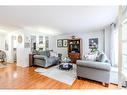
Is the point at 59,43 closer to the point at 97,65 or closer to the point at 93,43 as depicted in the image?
the point at 93,43

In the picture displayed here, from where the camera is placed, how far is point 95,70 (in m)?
2.76

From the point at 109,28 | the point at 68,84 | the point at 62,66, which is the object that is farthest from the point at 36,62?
the point at 109,28

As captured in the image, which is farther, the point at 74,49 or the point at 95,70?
the point at 74,49

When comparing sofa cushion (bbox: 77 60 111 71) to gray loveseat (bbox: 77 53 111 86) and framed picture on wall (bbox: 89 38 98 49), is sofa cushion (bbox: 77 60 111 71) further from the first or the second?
framed picture on wall (bbox: 89 38 98 49)

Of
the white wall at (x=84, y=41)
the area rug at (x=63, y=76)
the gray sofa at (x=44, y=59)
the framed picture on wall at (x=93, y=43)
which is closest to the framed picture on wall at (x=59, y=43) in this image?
the white wall at (x=84, y=41)

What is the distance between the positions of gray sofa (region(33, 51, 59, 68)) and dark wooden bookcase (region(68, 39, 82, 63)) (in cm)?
72

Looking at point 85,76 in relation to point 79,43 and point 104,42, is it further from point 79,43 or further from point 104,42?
point 79,43

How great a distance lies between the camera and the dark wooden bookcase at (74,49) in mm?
4967

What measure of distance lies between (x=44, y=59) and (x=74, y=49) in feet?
5.08

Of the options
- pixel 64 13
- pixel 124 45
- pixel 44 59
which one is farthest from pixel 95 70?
pixel 44 59

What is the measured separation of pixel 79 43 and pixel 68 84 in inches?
103

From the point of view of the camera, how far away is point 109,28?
3.79 m

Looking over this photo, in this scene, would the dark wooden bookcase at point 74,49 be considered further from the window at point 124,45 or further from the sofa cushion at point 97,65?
the window at point 124,45

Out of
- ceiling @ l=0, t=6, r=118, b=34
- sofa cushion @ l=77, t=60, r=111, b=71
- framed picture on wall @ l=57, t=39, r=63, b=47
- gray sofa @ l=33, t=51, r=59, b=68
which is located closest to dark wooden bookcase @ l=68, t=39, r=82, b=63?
framed picture on wall @ l=57, t=39, r=63, b=47
